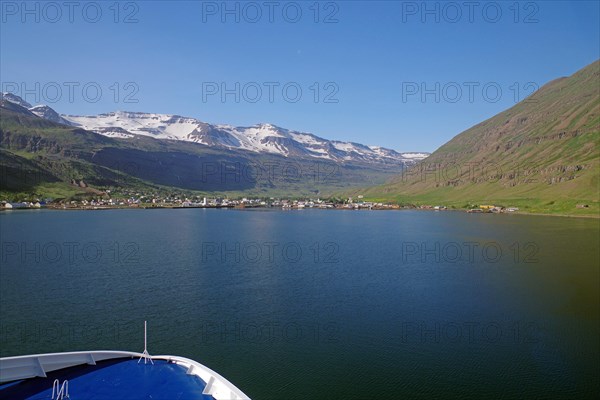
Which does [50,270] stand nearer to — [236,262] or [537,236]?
[236,262]

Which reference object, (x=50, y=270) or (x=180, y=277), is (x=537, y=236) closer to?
(x=180, y=277)

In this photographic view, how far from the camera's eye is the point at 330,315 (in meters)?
35.9

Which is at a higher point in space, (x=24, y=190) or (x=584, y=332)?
(x=24, y=190)

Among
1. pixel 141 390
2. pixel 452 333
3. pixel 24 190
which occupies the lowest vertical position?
pixel 452 333

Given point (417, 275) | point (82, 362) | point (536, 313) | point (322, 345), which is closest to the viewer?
point (82, 362)

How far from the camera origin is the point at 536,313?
37250 millimetres

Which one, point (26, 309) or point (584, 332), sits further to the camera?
point (26, 309)

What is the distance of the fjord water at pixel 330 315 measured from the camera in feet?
80.3

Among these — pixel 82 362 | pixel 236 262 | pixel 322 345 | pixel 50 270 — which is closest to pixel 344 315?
pixel 322 345

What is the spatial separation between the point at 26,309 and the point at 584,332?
45248 mm

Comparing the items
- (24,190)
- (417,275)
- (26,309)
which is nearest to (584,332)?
(417,275)

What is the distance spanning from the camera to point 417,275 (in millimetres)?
53656

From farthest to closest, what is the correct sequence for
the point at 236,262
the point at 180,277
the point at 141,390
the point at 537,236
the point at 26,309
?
the point at 537,236 < the point at 236,262 < the point at 180,277 < the point at 26,309 < the point at 141,390

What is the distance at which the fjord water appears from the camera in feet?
80.3
